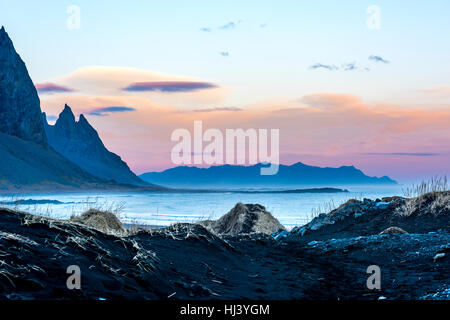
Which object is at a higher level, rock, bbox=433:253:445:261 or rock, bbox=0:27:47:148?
rock, bbox=0:27:47:148

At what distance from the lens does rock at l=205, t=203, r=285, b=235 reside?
63.1 ft

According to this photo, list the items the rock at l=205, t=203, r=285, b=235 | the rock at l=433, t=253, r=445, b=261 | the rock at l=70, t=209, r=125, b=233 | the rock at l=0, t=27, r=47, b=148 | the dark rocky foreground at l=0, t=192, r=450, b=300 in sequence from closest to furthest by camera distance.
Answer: the dark rocky foreground at l=0, t=192, r=450, b=300, the rock at l=433, t=253, r=445, b=261, the rock at l=70, t=209, r=125, b=233, the rock at l=205, t=203, r=285, b=235, the rock at l=0, t=27, r=47, b=148

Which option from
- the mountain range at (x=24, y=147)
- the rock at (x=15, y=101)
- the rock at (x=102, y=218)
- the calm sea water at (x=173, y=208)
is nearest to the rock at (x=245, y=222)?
the calm sea water at (x=173, y=208)

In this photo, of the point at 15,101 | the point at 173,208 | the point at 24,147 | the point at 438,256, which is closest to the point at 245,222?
the point at 438,256

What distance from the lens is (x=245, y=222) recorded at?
1942 cm

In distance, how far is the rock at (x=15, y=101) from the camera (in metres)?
158

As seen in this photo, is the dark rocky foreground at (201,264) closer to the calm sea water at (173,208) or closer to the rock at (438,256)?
the rock at (438,256)

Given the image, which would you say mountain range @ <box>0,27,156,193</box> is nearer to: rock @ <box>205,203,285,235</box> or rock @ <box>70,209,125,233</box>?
rock @ <box>205,203,285,235</box>

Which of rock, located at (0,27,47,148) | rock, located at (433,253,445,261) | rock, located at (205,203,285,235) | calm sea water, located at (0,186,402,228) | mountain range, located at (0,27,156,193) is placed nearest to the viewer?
rock, located at (433,253,445,261)

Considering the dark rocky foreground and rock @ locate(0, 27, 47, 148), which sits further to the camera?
rock @ locate(0, 27, 47, 148)

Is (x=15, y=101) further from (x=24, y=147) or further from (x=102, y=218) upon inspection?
(x=102, y=218)

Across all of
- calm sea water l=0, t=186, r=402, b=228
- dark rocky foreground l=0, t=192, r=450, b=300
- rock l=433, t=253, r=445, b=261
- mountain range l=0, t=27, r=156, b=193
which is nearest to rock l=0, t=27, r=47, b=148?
mountain range l=0, t=27, r=156, b=193

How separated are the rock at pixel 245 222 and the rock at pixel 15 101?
6011 inches

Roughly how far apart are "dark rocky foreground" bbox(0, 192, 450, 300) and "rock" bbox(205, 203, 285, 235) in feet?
22.3
